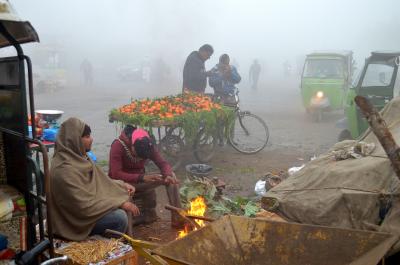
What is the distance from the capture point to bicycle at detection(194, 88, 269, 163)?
321 inches

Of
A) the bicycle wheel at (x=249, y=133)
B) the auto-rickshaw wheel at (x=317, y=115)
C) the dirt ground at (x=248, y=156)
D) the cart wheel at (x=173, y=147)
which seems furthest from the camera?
the auto-rickshaw wheel at (x=317, y=115)

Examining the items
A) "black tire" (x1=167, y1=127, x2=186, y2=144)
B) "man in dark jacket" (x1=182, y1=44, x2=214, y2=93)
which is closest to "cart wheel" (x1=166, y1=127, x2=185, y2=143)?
"black tire" (x1=167, y1=127, x2=186, y2=144)

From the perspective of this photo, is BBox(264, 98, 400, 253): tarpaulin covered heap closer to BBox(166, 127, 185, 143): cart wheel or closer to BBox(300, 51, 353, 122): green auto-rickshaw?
BBox(166, 127, 185, 143): cart wheel

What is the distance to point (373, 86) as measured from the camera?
8430 millimetres

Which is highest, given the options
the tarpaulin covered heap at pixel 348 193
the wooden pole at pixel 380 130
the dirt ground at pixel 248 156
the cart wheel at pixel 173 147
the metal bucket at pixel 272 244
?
the wooden pole at pixel 380 130

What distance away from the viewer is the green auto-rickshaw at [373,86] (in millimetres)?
8094

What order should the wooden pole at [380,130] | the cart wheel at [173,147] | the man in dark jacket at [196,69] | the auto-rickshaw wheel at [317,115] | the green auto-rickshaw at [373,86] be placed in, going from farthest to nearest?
the auto-rickshaw wheel at [317,115]
the man in dark jacket at [196,69]
the green auto-rickshaw at [373,86]
the cart wheel at [173,147]
the wooden pole at [380,130]

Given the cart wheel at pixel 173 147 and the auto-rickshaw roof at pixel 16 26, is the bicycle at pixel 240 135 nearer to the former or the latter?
the cart wheel at pixel 173 147

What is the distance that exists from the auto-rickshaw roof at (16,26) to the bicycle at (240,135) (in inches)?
199

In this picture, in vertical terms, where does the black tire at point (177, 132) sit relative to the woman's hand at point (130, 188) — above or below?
above

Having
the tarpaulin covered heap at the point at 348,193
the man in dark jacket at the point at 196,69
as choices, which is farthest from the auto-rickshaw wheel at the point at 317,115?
the tarpaulin covered heap at the point at 348,193

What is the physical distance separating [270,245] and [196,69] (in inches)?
264

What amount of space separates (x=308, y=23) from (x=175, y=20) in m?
21.5

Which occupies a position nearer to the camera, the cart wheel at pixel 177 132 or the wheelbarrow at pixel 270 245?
the wheelbarrow at pixel 270 245
